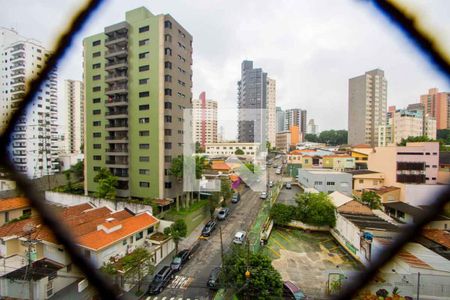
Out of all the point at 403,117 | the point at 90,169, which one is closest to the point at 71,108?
the point at 90,169

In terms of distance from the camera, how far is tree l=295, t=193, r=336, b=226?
9820mm

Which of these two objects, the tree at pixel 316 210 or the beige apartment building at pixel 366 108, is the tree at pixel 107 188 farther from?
the beige apartment building at pixel 366 108

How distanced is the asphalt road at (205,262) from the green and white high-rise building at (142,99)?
3473mm

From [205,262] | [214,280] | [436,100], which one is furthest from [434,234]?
[205,262]

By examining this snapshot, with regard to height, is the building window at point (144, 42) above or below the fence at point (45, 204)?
above

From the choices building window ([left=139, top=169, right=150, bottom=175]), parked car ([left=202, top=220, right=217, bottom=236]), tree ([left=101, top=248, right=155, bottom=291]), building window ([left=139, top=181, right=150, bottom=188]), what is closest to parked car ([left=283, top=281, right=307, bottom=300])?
tree ([left=101, top=248, right=155, bottom=291])

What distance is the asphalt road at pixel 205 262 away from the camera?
6031 mm

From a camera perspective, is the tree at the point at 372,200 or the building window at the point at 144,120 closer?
the tree at the point at 372,200

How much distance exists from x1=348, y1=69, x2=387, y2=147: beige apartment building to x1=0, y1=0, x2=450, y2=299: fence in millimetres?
28953

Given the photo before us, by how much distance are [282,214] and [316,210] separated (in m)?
1.60

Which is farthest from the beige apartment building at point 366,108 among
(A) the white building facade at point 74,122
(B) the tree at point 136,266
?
(A) the white building facade at point 74,122

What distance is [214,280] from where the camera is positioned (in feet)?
20.7

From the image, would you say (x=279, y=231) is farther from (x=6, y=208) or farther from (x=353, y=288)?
(x=6, y=208)

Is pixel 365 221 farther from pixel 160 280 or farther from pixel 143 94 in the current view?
pixel 143 94
